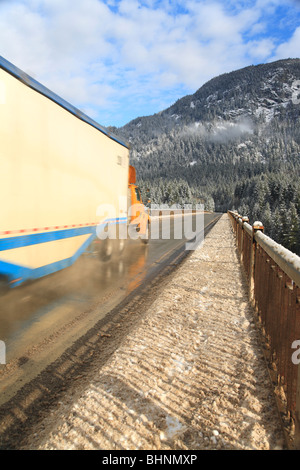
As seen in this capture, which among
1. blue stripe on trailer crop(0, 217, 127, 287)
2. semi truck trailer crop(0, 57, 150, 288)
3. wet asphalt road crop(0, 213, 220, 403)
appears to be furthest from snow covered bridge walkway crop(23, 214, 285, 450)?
semi truck trailer crop(0, 57, 150, 288)

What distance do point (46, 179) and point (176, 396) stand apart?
487cm

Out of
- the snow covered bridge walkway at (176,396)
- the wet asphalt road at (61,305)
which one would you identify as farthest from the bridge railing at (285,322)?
the wet asphalt road at (61,305)


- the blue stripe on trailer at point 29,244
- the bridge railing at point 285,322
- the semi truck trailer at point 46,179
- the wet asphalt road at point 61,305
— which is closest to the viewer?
the bridge railing at point 285,322

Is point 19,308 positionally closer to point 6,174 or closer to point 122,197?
point 6,174

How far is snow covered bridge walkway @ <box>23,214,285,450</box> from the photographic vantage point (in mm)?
2246

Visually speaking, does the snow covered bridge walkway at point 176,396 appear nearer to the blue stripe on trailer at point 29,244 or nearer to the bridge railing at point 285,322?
the bridge railing at point 285,322

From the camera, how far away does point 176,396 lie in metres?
2.75

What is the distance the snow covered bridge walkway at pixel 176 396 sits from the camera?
2246 millimetres

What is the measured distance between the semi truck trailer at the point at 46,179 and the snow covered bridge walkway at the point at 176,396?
2.80 m

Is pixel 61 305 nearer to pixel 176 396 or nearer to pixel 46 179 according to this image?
pixel 46 179

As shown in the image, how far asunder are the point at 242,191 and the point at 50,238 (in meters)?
159

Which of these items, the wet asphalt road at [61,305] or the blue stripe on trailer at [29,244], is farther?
the blue stripe on trailer at [29,244]

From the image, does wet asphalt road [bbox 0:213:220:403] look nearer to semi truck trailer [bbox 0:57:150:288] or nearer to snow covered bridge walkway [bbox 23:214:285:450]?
semi truck trailer [bbox 0:57:150:288]

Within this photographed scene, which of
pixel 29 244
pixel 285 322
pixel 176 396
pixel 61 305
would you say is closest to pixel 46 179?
pixel 29 244
